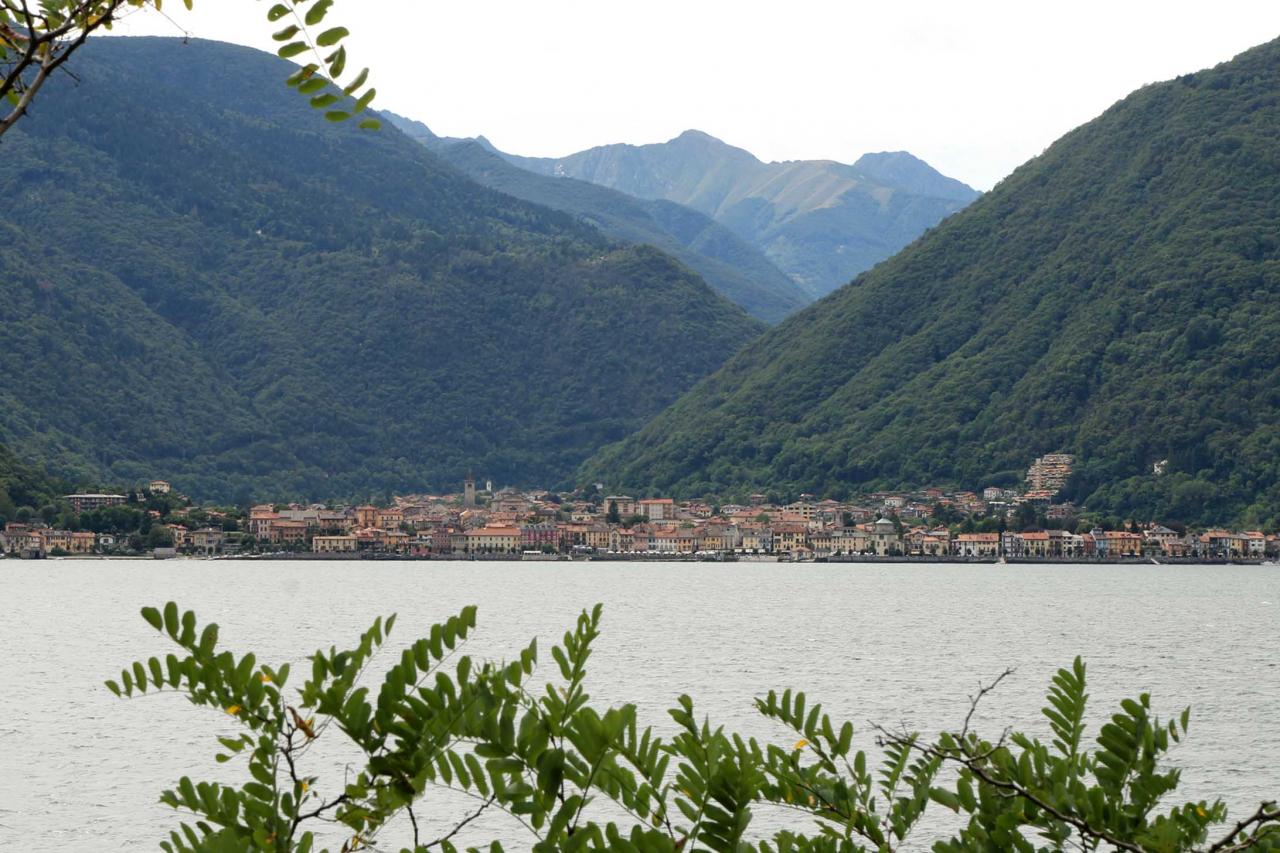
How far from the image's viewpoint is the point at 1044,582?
12038 cm

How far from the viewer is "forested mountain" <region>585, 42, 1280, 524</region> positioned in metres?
140

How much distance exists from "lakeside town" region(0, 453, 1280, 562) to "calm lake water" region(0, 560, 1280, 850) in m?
9.36

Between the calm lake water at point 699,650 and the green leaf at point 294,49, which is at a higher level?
the green leaf at point 294,49

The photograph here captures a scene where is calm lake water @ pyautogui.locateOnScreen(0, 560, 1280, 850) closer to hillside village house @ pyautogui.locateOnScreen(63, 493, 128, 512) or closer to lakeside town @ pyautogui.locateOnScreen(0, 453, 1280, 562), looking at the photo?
lakeside town @ pyautogui.locateOnScreen(0, 453, 1280, 562)

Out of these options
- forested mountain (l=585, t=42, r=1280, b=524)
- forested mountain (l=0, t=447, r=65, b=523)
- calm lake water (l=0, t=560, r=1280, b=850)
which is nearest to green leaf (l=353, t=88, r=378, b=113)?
calm lake water (l=0, t=560, r=1280, b=850)

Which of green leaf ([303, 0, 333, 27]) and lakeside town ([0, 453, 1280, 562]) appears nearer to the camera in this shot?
green leaf ([303, 0, 333, 27])

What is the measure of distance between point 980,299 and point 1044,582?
5155 centimetres

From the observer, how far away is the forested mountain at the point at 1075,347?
139875 mm

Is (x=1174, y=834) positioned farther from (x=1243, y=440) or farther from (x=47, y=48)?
(x=1243, y=440)

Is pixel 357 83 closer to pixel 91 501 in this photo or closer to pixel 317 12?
pixel 317 12

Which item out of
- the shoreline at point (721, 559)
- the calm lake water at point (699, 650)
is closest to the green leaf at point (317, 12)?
the calm lake water at point (699, 650)

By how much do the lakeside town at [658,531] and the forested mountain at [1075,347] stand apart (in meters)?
2.58

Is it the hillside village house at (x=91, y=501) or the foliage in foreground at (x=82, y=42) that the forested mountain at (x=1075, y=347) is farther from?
the foliage in foreground at (x=82, y=42)

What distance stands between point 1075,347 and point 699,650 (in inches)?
3808
